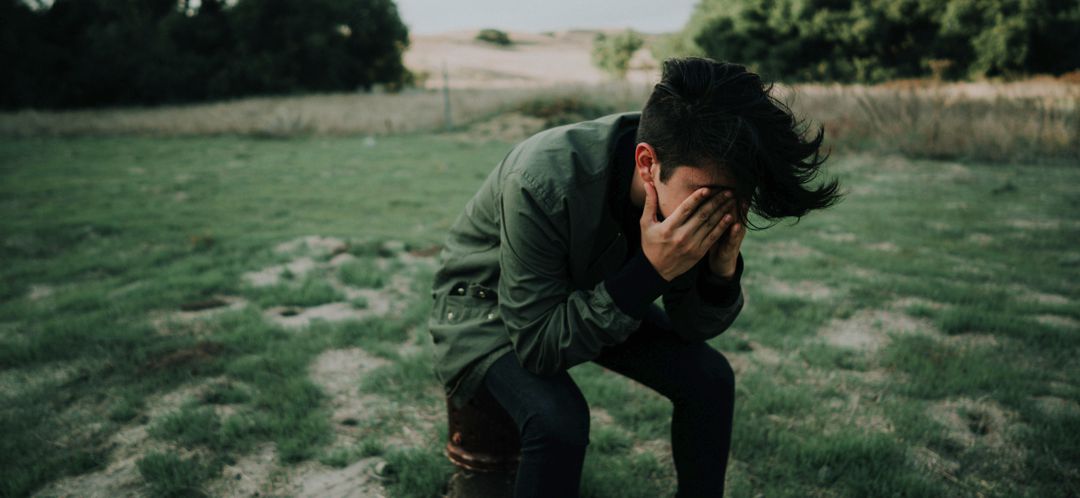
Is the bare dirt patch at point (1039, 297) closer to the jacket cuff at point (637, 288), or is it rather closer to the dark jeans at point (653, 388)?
the dark jeans at point (653, 388)

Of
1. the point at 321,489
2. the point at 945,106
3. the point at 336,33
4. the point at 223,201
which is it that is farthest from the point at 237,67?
the point at 321,489

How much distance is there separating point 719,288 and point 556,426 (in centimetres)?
72

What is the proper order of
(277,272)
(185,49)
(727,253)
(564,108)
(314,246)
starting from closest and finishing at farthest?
(727,253), (277,272), (314,246), (564,108), (185,49)

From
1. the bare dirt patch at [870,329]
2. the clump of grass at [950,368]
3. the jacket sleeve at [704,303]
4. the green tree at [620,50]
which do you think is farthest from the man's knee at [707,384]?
the green tree at [620,50]

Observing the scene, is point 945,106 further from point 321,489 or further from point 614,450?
point 321,489

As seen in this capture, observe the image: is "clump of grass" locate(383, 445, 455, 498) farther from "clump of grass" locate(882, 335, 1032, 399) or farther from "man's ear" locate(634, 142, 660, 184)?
"clump of grass" locate(882, 335, 1032, 399)

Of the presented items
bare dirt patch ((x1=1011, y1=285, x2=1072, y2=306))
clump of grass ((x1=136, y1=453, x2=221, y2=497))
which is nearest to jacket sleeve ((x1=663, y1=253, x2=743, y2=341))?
clump of grass ((x1=136, y1=453, x2=221, y2=497))

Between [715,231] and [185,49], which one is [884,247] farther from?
[185,49]

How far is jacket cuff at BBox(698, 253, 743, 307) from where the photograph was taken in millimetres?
1872

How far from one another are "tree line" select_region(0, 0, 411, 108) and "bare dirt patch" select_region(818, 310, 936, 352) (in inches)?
1511

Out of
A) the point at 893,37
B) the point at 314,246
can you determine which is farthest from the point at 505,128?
the point at 893,37

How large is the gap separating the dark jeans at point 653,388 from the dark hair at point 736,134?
24.4 inches

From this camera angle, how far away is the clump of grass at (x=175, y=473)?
7.86 feet

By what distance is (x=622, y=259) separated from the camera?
192 cm
